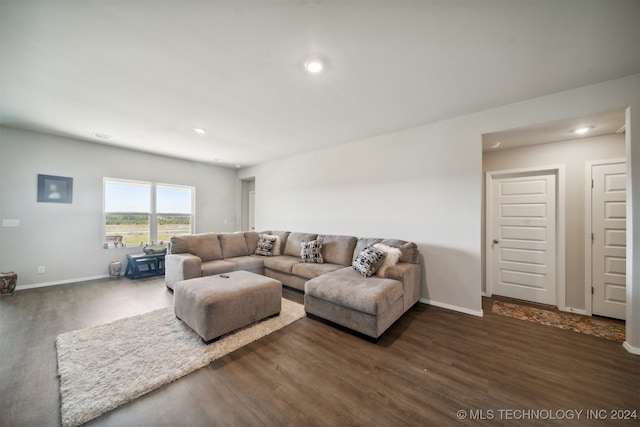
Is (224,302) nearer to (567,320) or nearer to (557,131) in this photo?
(567,320)

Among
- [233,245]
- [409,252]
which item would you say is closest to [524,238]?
[409,252]

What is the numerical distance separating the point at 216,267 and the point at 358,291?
2.42 meters

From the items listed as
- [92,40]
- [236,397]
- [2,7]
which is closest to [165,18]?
[92,40]

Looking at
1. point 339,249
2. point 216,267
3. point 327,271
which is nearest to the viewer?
point 327,271

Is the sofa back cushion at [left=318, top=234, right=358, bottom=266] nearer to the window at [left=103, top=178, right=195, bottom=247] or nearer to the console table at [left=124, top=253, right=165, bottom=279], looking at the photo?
the console table at [left=124, top=253, right=165, bottom=279]

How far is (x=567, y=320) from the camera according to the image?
9.05 ft

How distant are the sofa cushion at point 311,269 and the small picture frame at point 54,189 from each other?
430cm

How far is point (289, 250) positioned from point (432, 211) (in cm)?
263

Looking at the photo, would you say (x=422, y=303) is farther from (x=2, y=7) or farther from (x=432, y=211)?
(x=2, y=7)

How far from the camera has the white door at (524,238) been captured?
127 inches

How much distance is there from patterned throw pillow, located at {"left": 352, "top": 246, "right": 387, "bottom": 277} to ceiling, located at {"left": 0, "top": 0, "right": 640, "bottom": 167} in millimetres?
1839

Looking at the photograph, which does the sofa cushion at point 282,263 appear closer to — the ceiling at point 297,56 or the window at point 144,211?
the ceiling at point 297,56

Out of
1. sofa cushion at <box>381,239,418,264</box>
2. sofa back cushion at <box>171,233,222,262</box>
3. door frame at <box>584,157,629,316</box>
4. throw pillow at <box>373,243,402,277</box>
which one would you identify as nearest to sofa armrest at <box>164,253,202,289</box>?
sofa back cushion at <box>171,233,222,262</box>

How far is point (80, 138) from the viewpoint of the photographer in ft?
13.2
